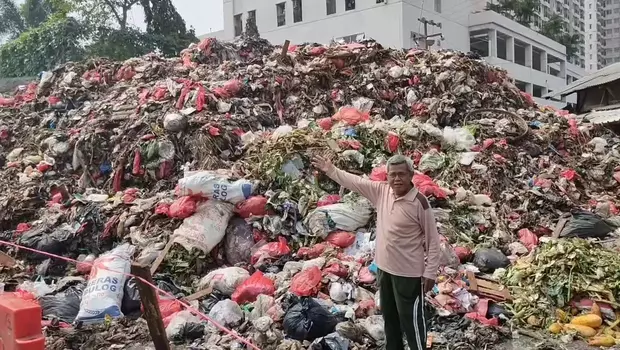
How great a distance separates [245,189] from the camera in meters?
6.07

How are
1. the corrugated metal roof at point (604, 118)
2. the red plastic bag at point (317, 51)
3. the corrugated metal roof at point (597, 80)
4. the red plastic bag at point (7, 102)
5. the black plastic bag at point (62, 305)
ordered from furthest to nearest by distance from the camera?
the corrugated metal roof at point (597, 80) < the corrugated metal roof at point (604, 118) < the red plastic bag at point (7, 102) < the red plastic bag at point (317, 51) < the black plastic bag at point (62, 305)

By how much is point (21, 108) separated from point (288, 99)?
6.05 meters

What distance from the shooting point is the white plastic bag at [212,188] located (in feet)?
19.4

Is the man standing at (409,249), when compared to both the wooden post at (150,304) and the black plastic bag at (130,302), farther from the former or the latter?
the black plastic bag at (130,302)

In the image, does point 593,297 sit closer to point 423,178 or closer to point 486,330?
point 486,330

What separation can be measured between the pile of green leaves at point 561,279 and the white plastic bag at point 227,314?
2276 mm

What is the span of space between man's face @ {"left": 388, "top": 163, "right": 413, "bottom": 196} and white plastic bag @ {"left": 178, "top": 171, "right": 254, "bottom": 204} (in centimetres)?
305

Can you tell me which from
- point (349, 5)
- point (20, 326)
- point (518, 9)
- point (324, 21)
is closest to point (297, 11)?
point (324, 21)

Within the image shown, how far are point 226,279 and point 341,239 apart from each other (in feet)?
4.36

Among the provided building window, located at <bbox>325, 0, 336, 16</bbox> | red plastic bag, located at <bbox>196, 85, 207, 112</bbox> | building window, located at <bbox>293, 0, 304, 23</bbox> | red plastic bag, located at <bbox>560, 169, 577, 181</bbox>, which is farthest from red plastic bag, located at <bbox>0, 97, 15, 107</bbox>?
building window, located at <bbox>293, 0, 304, 23</bbox>

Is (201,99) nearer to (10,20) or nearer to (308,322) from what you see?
(308,322)

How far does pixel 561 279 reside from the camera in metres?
4.50

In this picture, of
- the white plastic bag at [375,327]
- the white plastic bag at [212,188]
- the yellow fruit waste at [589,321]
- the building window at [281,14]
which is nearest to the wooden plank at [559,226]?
the yellow fruit waste at [589,321]

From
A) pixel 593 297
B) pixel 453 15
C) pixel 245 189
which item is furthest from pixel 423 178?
pixel 453 15
